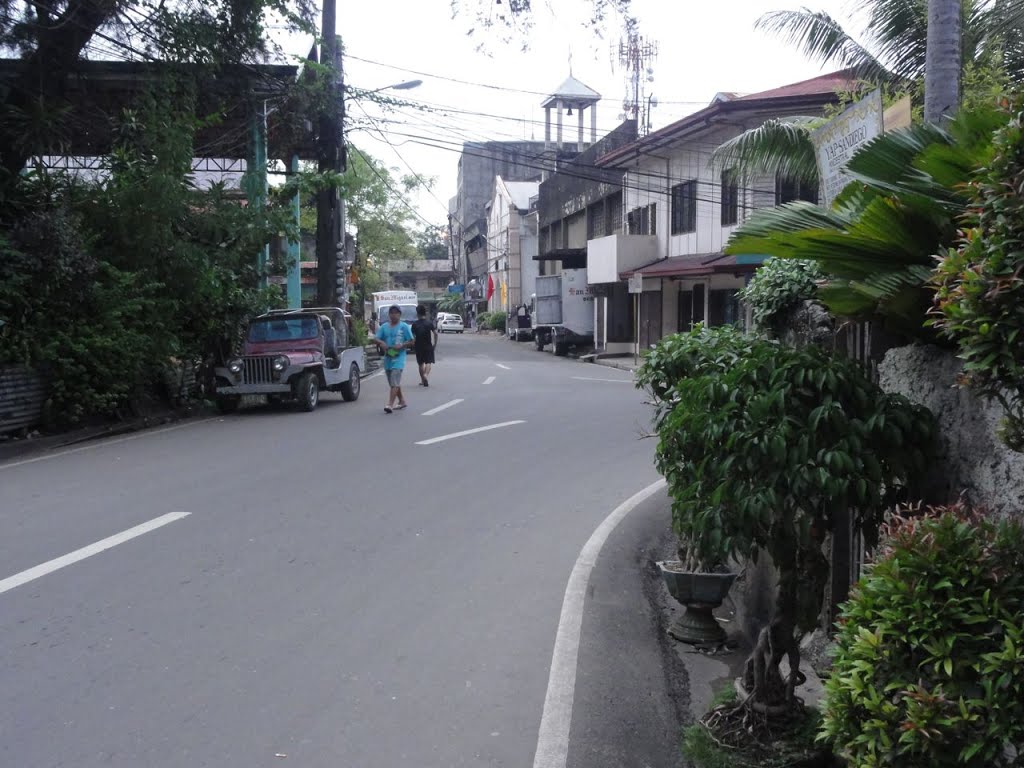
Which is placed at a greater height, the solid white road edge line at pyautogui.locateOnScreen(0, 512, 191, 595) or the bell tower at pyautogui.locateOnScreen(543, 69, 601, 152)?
the bell tower at pyautogui.locateOnScreen(543, 69, 601, 152)

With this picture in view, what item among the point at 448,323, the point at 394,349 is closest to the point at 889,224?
the point at 394,349

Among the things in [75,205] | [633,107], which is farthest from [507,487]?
[633,107]

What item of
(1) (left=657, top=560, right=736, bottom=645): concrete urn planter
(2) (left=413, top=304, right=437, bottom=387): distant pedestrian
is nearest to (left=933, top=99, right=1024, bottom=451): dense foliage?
(1) (left=657, top=560, right=736, bottom=645): concrete urn planter

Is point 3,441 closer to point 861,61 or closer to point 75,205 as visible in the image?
point 75,205

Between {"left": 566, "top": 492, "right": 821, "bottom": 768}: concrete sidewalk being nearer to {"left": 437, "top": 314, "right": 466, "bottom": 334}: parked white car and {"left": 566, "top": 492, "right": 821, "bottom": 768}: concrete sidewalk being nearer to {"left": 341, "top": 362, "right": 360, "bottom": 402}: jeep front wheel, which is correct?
{"left": 341, "top": 362, "right": 360, "bottom": 402}: jeep front wheel

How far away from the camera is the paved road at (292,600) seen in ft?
14.1

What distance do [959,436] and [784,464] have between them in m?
0.77

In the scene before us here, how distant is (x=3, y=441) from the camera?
502 inches

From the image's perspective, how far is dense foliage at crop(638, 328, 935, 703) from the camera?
151 inches

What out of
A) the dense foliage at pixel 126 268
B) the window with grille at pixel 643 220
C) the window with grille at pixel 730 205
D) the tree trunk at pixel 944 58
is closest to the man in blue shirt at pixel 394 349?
the dense foliage at pixel 126 268

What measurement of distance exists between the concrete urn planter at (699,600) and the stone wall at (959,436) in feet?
6.18

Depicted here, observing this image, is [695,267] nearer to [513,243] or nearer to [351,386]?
[351,386]

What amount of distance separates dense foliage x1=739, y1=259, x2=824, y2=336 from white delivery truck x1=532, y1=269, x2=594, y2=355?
1273 inches

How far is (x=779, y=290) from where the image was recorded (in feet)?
20.6
